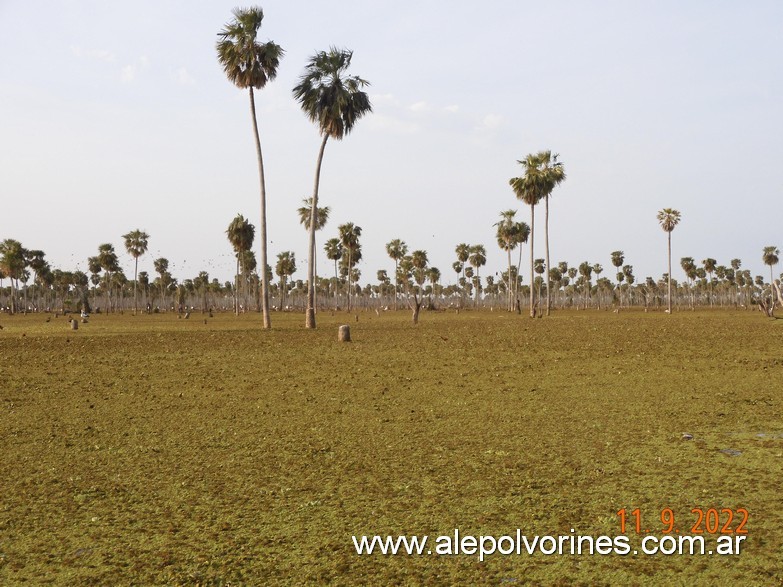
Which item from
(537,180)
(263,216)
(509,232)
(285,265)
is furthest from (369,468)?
(285,265)

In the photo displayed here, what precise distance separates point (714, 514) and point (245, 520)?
5584 millimetres

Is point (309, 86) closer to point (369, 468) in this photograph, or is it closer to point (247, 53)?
point (247, 53)

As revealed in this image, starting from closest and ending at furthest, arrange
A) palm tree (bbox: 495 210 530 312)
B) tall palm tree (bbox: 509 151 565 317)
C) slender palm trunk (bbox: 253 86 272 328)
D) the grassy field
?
the grassy field, slender palm trunk (bbox: 253 86 272 328), tall palm tree (bbox: 509 151 565 317), palm tree (bbox: 495 210 530 312)

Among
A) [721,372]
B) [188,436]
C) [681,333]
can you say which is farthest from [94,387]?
[681,333]

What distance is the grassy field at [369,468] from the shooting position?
668cm

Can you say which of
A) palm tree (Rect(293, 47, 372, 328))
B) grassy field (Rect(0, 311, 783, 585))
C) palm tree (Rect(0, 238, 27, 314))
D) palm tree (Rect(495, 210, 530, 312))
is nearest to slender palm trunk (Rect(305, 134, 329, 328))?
palm tree (Rect(293, 47, 372, 328))

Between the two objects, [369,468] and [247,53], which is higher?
[247,53]

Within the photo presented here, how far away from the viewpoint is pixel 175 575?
6473mm

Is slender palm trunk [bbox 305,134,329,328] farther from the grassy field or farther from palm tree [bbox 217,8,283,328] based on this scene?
the grassy field

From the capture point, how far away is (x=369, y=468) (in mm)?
10383

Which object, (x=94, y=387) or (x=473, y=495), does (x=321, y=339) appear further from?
(x=473, y=495)

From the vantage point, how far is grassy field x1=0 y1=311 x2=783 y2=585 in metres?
6.68

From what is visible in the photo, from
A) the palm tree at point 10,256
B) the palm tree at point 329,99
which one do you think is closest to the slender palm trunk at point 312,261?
the palm tree at point 329,99

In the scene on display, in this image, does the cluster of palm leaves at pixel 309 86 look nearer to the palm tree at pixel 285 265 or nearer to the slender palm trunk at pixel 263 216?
the slender palm trunk at pixel 263 216
